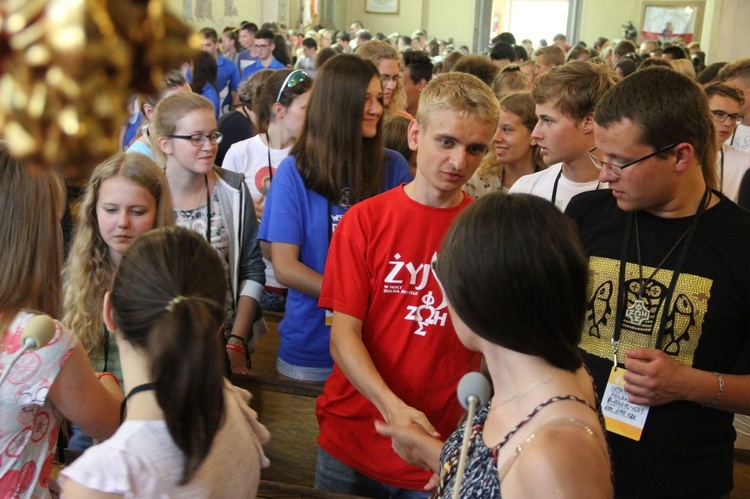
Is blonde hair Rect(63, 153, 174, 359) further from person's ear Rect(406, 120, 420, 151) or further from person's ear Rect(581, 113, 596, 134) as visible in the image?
person's ear Rect(581, 113, 596, 134)

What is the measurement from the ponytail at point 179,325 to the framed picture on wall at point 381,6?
29.3 meters

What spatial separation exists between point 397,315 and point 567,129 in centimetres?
126

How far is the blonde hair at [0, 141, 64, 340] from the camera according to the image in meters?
1.72

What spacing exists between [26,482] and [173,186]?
168 cm

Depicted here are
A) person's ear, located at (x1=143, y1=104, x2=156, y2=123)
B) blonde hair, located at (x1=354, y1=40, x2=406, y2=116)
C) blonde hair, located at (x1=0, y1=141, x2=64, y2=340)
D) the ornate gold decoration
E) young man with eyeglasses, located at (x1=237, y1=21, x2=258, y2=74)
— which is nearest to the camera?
the ornate gold decoration

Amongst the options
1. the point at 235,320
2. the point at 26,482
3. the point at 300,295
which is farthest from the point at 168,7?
the point at 235,320

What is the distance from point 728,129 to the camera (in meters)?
4.50

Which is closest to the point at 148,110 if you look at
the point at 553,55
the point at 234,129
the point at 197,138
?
the point at 234,129

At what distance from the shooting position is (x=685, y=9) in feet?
87.4

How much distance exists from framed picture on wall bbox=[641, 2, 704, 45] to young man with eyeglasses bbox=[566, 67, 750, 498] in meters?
26.8

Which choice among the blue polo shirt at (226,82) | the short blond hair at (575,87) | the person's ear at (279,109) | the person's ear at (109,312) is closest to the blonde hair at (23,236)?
the person's ear at (109,312)

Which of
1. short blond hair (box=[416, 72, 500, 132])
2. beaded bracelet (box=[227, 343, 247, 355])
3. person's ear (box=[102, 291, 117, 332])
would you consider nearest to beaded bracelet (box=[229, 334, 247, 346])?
beaded bracelet (box=[227, 343, 247, 355])

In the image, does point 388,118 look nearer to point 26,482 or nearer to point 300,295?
point 300,295

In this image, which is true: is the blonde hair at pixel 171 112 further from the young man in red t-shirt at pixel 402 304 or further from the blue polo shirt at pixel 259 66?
the blue polo shirt at pixel 259 66
